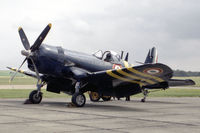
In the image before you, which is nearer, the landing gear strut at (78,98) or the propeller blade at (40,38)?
the propeller blade at (40,38)

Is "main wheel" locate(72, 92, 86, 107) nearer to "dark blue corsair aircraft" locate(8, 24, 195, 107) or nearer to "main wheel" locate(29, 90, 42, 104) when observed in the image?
"dark blue corsair aircraft" locate(8, 24, 195, 107)

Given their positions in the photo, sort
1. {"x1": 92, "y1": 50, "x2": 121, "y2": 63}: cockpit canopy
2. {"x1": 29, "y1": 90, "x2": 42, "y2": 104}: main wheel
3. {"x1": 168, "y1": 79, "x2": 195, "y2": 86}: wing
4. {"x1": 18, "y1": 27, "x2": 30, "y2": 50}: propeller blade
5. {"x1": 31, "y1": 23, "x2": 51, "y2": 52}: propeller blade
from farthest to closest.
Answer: {"x1": 168, "y1": 79, "x2": 195, "y2": 86}: wing → {"x1": 92, "y1": 50, "x2": 121, "y2": 63}: cockpit canopy → {"x1": 29, "y1": 90, "x2": 42, "y2": 104}: main wheel → {"x1": 18, "y1": 27, "x2": 30, "y2": 50}: propeller blade → {"x1": 31, "y1": 23, "x2": 51, "y2": 52}: propeller blade

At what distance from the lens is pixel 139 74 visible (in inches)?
536

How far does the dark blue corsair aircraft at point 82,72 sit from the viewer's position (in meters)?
13.7

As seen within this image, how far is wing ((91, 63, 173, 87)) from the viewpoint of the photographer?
1272 cm

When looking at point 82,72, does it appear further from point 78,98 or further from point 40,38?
point 40,38

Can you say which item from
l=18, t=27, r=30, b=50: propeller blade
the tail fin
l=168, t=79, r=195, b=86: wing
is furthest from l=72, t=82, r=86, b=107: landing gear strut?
the tail fin

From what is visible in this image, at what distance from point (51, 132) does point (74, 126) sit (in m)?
1.13

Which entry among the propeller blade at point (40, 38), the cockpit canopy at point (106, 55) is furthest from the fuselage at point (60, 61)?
the cockpit canopy at point (106, 55)

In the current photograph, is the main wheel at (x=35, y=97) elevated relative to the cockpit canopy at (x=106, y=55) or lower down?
lower down

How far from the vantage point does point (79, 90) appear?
1480 centimetres

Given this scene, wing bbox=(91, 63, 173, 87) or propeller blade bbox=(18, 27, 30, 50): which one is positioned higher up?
propeller blade bbox=(18, 27, 30, 50)

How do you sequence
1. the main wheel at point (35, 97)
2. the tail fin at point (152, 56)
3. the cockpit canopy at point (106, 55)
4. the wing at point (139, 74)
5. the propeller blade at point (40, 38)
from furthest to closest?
the tail fin at point (152, 56), the cockpit canopy at point (106, 55), the main wheel at point (35, 97), the propeller blade at point (40, 38), the wing at point (139, 74)

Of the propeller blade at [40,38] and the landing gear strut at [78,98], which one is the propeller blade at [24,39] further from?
the landing gear strut at [78,98]
